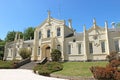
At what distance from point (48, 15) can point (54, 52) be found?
11.4 meters

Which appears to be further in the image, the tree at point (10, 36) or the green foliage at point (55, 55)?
the tree at point (10, 36)

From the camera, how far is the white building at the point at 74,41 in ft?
82.6

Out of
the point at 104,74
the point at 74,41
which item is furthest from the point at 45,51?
the point at 104,74

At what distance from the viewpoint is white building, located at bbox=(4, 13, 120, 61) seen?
2517cm

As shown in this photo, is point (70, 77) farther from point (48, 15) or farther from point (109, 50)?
point (48, 15)

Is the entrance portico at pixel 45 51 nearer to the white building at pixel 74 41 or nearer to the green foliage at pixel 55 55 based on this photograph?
the white building at pixel 74 41

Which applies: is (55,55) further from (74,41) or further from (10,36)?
(10,36)

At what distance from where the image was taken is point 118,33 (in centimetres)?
2486

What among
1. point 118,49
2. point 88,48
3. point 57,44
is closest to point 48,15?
point 57,44

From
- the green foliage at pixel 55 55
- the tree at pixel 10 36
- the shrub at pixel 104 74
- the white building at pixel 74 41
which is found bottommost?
the shrub at pixel 104 74

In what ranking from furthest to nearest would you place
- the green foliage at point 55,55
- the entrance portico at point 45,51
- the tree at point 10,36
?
the tree at point 10,36, the entrance portico at point 45,51, the green foliage at point 55,55

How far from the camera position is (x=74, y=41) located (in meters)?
28.9

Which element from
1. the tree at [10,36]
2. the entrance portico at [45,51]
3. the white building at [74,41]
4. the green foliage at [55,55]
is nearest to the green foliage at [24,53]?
the white building at [74,41]

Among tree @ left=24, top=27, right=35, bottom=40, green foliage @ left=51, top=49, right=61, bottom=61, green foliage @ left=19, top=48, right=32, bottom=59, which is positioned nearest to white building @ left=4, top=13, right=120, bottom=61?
green foliage @ left=19, top=48, right=32, bottom=59
